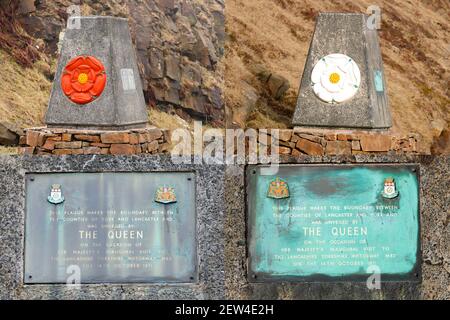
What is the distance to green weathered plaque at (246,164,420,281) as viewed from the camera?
326 inches

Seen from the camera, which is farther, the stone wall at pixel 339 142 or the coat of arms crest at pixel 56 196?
the stone wall at pixel 339 142

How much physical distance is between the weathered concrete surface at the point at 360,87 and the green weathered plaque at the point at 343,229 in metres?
2.98

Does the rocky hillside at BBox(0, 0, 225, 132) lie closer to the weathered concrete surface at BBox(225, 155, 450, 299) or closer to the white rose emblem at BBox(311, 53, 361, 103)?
the white rose emblem at BBox(311, 53, 361, 103)

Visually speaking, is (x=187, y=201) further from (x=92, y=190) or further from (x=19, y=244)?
(x=19, y=244)

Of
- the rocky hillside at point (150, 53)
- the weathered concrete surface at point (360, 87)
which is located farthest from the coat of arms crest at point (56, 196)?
the rocky hillside at point (150, 53)

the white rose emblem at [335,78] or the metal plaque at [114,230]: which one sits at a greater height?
the white rose emblem at [335,78]

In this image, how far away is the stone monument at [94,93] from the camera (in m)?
11.0

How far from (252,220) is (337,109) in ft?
10.9

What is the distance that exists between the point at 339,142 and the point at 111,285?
3.88m

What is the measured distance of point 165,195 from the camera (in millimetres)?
8336

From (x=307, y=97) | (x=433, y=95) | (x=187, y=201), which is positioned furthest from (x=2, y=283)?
(x=433, y=95)

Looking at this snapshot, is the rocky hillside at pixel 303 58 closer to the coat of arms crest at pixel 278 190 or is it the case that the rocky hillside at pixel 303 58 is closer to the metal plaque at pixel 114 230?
the coat of arms crest at pixel 278 190

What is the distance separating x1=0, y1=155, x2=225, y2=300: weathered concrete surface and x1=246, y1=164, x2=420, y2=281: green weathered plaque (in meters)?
0.36

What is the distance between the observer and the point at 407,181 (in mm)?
8305
